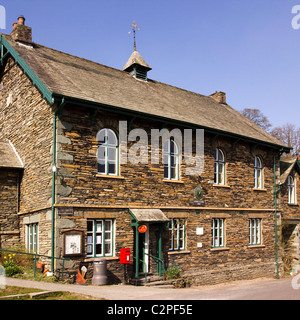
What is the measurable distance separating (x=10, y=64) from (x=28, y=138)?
4160 mm

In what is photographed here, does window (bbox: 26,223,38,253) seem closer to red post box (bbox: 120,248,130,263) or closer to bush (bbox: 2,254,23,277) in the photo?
bush (bbox: 2,254,23,277)

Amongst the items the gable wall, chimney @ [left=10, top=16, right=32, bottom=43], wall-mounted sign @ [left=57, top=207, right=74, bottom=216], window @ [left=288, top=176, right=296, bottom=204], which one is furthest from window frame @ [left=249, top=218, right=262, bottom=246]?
chimney @ [left=10, top=16, right=32, bottom=43]

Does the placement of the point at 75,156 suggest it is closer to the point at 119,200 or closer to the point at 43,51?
the point at 119,200

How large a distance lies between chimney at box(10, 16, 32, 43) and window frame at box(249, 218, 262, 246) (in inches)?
532

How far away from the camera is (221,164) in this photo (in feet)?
61.0

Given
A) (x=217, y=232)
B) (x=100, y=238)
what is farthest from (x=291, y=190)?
(x=100, y=238)

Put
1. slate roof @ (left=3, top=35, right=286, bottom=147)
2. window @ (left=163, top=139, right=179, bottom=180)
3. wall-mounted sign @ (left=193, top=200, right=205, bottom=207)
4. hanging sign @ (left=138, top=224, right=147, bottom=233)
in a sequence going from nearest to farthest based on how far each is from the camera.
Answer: hanging sign @ (left=138, top=224, right=147, bottom=233), slate roof @ (left=3, top=35, right=286, bottom=147), window @ (left=163, top=139, right=179, bottom=180), wall-mounted sign @ (left=193, top=200, right=205, bottom=207)

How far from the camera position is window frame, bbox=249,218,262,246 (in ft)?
64.3

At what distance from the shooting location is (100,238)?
13883 millimetres

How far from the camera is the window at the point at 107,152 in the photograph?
47.1 feet

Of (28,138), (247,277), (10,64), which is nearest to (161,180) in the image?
(28,138)

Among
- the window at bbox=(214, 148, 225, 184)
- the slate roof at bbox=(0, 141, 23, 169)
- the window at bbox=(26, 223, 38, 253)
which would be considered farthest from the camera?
the window at bbox=(214, 148, 225, 184)

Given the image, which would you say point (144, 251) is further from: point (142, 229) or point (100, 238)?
point (100, 238)

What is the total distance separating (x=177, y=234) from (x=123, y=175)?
3603 mm
